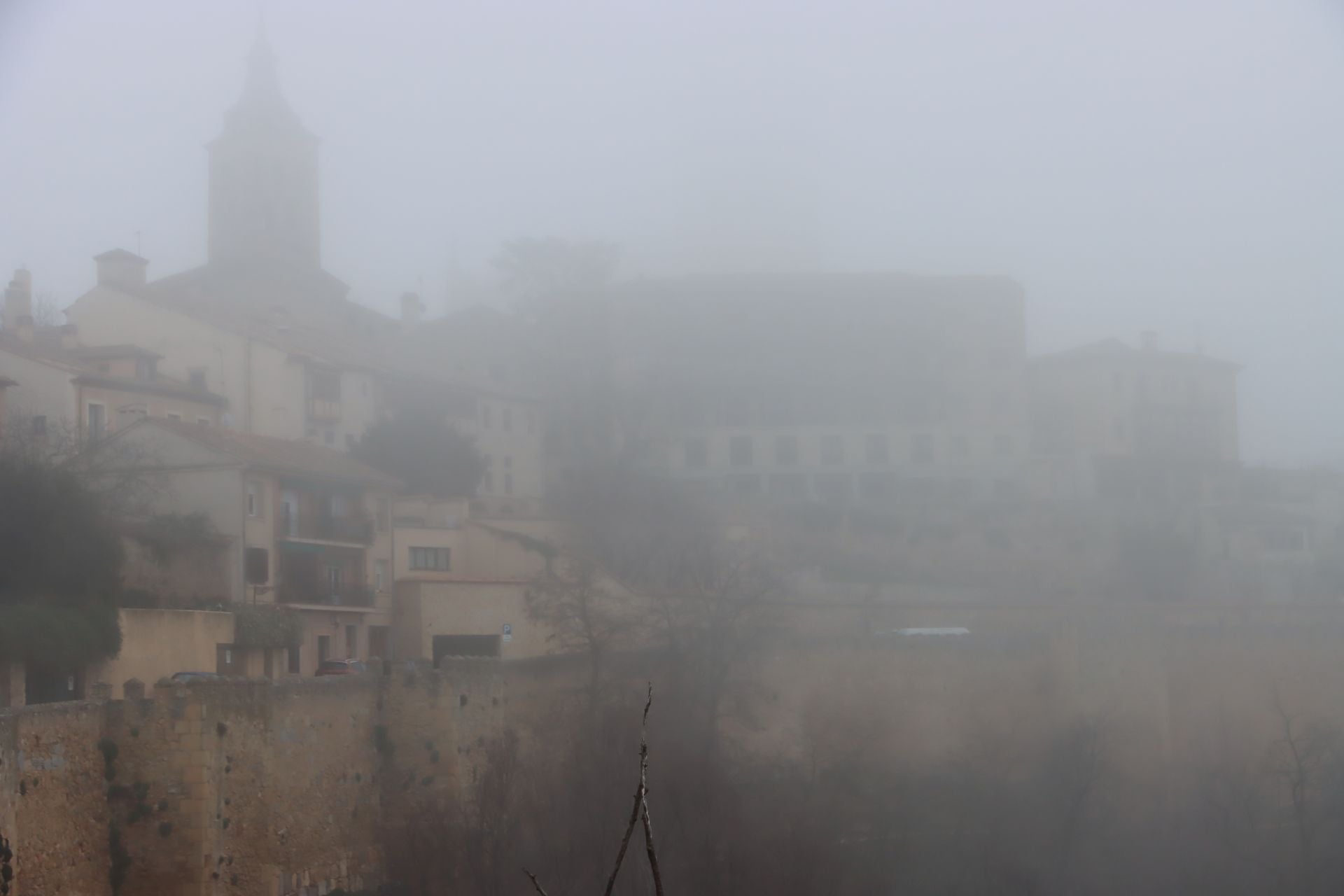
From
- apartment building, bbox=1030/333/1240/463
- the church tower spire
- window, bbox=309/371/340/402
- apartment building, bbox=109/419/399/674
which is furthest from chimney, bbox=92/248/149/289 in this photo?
apartment building, bbox=1030/333/1240/463

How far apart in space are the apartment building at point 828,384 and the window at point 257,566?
26619 mm

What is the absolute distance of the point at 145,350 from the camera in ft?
144

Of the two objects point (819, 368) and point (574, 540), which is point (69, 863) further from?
point (819, 368)

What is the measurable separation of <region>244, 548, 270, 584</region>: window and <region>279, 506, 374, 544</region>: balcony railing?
1.31 m

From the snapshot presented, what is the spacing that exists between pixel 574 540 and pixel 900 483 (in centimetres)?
2177

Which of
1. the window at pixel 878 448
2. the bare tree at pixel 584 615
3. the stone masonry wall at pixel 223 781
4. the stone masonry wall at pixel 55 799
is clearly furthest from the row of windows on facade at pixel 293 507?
the window at pixel 878 448

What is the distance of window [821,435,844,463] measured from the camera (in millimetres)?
66438

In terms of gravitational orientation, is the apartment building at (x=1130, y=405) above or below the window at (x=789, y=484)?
above

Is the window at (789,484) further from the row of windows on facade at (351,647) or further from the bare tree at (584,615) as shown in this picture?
the row of windows on facade at (351,647)

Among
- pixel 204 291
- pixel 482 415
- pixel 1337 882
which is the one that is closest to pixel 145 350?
pixel 482 415

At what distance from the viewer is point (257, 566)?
113ft

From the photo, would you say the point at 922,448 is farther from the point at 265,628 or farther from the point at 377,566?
the point at 265,628

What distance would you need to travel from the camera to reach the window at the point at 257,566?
34188 mm

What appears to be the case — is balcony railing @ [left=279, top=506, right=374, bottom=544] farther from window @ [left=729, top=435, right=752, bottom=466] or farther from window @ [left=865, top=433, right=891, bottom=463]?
window @ [left=865, top=433, right=891, bottom=463]
